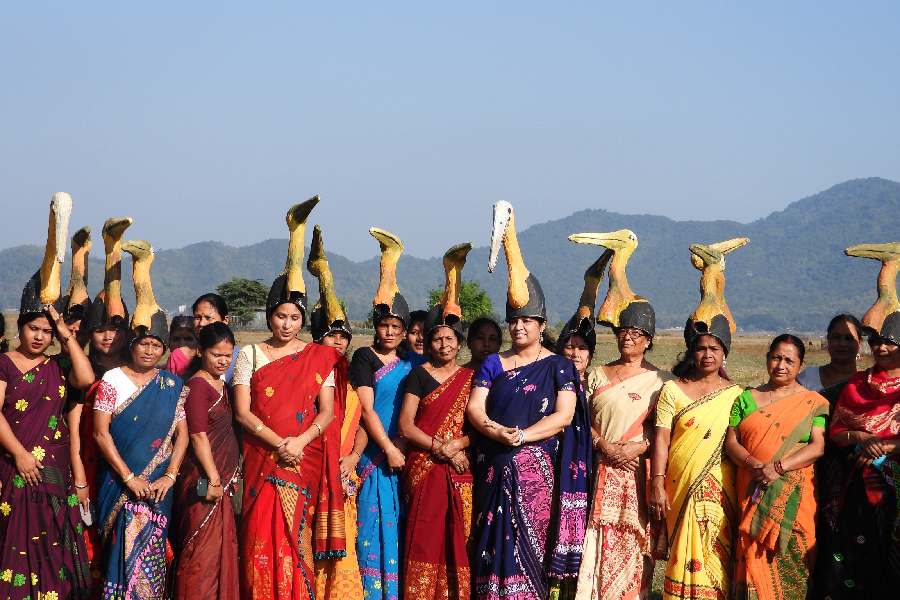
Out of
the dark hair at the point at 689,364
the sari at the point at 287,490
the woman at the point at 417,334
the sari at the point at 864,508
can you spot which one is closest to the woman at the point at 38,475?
the sari at the point at 287,490

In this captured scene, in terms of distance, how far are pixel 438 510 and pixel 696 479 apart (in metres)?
1.61

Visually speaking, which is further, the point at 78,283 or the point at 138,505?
the point at 78,283

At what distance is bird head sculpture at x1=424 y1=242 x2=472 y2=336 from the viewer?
23.9 ft

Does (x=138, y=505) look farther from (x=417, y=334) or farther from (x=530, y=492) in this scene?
(x=530, y=492)

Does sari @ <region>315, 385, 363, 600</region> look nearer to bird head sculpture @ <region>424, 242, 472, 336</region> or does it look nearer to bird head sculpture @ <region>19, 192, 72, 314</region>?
bird head sculpture @ <region>424, 242, 472, 336</region>

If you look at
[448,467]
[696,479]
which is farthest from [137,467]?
[696,479]

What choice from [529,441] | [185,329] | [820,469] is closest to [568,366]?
[529,441]

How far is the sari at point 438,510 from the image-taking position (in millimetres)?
6848

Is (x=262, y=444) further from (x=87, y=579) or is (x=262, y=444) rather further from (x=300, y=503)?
(x=87, y=579)

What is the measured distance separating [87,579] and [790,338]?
454 cm

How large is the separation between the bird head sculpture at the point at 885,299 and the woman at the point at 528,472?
6.14ft

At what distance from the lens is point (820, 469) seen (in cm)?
687

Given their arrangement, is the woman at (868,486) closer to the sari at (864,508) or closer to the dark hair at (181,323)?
the sari at (864,508)

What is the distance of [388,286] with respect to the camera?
7.71 metres
